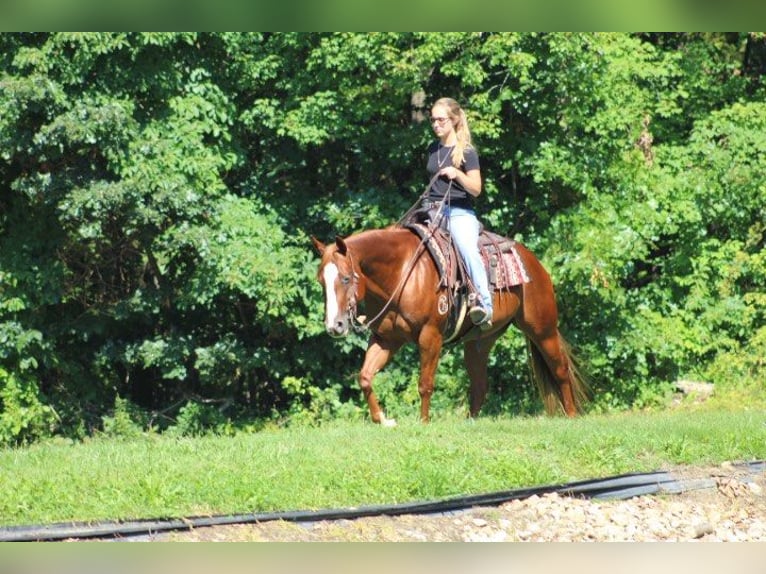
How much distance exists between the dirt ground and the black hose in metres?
0.05

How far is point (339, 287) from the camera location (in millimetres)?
10742

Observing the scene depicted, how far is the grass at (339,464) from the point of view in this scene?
8.61 meters

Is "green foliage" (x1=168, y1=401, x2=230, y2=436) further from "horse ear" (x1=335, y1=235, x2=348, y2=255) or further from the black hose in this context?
the black hose

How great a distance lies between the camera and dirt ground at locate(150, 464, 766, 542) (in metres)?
8.27

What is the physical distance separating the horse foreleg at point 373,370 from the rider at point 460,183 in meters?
1.06

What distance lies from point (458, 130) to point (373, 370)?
8.51ft

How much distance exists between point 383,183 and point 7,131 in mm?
6079

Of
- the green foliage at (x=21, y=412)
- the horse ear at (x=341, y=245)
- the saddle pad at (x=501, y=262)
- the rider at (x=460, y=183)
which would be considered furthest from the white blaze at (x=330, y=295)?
the green foliage at (x=21, y=412)

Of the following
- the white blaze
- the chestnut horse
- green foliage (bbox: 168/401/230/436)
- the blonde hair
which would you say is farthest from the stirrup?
green foliage (bbox: 168/401/230/436)

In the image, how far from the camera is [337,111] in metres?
17.4

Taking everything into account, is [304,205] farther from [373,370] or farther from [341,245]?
[341,245]

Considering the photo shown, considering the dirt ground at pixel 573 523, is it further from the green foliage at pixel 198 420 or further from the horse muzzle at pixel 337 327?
the green foliage at pixel 198 420

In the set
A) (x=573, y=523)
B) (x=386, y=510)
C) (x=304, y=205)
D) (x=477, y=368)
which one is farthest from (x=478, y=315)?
(x=304, y=205)

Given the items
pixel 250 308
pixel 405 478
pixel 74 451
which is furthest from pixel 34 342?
pixel 405 478
